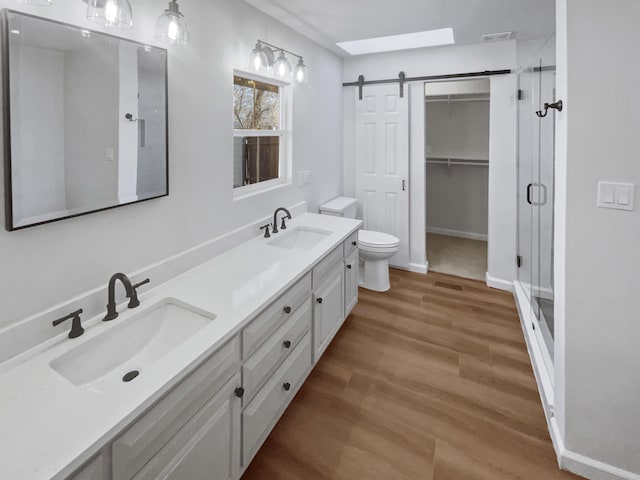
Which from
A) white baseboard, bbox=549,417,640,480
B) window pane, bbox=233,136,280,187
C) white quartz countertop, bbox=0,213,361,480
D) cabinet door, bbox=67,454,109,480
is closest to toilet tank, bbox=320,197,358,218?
window pane, bbox=233,136,280,187

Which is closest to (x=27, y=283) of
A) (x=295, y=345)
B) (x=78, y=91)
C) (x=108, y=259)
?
(x=108, y=259)

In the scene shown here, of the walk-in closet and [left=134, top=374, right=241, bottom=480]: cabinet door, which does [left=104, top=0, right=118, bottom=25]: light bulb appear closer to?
[left=134, top=374, right=241, bottom=480]: cabinet door

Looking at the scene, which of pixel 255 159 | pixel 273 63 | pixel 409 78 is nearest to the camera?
pixel 273 63

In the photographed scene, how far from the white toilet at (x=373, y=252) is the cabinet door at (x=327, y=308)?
0.93m

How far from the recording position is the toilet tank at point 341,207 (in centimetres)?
354

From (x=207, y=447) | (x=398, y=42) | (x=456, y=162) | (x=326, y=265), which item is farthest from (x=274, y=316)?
(x=456, y=162)

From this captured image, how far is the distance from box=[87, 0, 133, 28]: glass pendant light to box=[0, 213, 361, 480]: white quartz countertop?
1083 millimetres

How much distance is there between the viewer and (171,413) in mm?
1091

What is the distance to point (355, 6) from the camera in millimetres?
2447

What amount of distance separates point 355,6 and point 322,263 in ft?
5.76

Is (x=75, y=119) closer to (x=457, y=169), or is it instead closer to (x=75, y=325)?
(x=75, y=325)

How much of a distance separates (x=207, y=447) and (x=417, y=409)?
1.23m

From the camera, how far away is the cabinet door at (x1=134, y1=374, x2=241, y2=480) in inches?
42.9

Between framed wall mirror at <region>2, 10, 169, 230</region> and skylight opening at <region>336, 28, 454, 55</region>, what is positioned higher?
skylight opening at <region>336, 28, 454, 55</region>
